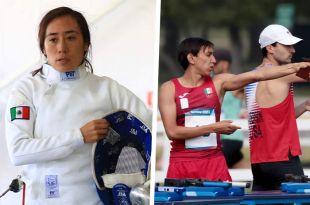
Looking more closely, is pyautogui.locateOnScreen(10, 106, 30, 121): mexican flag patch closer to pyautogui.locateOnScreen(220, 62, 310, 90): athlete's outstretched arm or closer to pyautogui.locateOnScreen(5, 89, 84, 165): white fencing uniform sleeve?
pyautogui.locateOnScreen(5, 89, 84, 165): white fencing uniform sleeve

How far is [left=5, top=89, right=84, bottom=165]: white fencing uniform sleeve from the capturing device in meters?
2.25

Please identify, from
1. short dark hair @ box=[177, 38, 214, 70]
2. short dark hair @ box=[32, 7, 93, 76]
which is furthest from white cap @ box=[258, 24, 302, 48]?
short dark hair @ box=[32, 7, 93, 76]

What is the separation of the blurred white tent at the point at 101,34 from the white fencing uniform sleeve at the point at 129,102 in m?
0.02

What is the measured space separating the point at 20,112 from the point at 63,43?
0.98 feet

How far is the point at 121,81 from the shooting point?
2.35 meters

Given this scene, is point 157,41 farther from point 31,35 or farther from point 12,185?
point 12,185

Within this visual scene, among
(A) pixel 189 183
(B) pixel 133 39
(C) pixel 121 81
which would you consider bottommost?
(A) pixel 189 183

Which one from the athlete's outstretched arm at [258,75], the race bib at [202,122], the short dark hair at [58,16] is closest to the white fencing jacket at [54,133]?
the short dark hair at [58,16]

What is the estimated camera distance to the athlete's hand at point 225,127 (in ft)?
8.13

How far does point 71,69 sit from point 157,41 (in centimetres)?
34

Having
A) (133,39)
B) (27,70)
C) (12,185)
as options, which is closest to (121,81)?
(133,39)

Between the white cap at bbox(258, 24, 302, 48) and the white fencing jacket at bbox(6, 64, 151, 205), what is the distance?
0.58 m

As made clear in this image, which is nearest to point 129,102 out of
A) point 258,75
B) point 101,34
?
point 101,34

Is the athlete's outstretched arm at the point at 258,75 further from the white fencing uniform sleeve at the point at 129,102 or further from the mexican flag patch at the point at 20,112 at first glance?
the mexican flag patch at the point at 20,112
